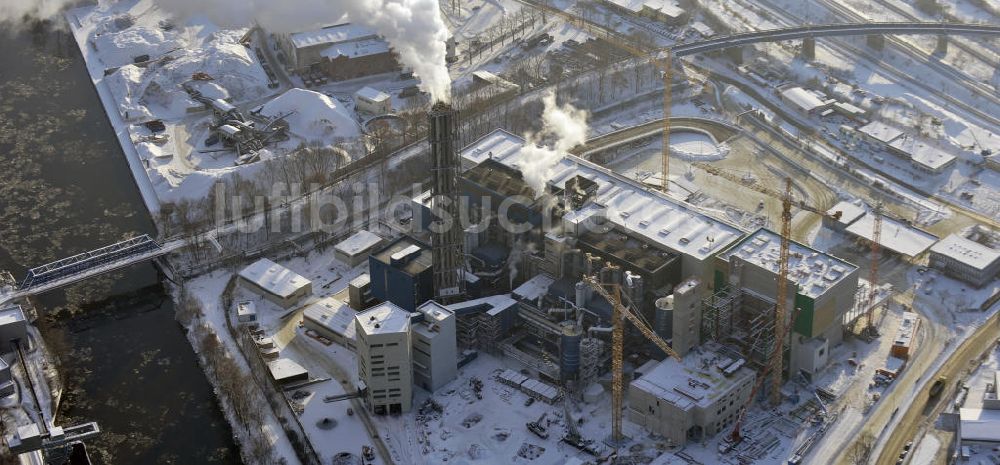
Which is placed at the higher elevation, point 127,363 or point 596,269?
point 596,269

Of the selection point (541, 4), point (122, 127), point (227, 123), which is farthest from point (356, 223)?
point (541, 4)

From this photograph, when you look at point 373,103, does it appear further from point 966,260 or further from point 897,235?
point 966,260

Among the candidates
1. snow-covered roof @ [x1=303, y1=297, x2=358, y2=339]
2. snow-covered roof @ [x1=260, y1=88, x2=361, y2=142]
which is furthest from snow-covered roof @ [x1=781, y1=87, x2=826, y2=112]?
snow-covered roof @ [x1=303, y1=297, x2=358, y2=339]

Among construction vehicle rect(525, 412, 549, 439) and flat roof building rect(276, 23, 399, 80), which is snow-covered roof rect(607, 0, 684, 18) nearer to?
flat roof building rect(276, 23, 399, 80)

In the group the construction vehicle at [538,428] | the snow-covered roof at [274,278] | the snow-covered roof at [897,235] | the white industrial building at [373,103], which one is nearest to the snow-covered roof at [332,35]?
the white industrial building at [373,103]

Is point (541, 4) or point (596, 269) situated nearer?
point (596, 269)

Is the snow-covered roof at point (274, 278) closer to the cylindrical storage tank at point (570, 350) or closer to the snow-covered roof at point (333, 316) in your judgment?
the snow-covered roof at point (333, 316)

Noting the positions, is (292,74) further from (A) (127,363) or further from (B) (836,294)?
(B) (836,294)
